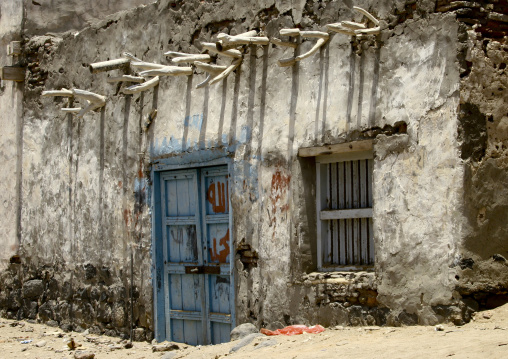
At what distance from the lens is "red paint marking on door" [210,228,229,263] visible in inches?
306

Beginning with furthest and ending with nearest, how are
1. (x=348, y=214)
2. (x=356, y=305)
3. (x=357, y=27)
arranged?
(x=348, y=214) → (x=356, y=305) → (x=357, y=27)

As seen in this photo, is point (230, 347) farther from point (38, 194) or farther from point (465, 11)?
point (38, 194)

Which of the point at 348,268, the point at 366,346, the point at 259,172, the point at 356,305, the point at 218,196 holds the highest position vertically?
the point at 259,172

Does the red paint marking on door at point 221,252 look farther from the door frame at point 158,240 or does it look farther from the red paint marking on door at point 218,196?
the door frame at point 158,240

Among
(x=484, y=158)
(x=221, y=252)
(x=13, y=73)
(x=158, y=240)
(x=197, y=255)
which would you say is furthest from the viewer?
(x=13, y=73)

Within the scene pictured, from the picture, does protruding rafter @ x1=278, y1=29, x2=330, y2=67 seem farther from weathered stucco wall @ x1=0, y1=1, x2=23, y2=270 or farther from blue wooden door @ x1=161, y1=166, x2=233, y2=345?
weathered stucco wall @ x1=0, y1=1, x2=23, y2=270

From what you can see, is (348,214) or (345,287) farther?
(348,214)

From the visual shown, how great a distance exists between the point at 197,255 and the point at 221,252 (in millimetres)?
318

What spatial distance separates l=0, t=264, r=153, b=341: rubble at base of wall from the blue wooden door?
40 centimetres

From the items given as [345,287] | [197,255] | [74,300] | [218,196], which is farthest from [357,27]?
[74,300]

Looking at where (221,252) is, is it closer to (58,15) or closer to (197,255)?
(197,255)

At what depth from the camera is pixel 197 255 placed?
804 centimetres

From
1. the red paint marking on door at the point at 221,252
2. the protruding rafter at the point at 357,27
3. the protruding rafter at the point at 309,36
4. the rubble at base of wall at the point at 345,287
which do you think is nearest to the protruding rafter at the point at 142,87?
the red paint marking on door at the point at 221,252

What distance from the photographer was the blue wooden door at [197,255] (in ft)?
25.6
